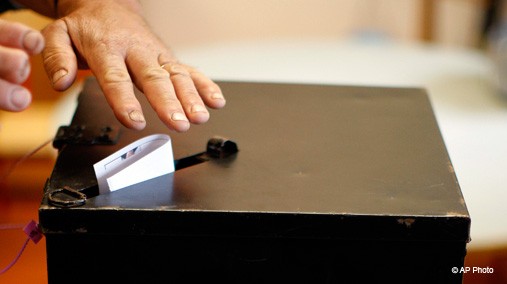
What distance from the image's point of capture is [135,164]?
818 mm

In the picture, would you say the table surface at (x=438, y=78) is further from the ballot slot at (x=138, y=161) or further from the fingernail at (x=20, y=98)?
the fingernail at (x=20, y=98)

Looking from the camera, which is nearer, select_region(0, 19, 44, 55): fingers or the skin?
select_region(0, 19, 44, 55): fingers

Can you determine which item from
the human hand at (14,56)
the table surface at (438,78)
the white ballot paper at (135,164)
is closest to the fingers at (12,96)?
the human hand at (14,56)

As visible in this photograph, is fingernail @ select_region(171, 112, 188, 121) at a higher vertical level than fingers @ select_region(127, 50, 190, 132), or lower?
lower

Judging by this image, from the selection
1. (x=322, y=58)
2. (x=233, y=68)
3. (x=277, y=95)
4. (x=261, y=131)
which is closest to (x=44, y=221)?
(x=261, y=131)

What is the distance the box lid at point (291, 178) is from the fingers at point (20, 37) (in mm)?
149

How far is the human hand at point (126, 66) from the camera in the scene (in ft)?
2.71

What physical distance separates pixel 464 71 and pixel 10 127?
47.2 inches

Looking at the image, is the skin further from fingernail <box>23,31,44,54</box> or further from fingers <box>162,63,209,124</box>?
fingernail <box>23,31,44,54</box>

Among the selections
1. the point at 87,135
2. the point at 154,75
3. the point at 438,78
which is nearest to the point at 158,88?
the point at 154,75

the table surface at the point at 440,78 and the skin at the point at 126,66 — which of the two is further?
the table surface at the point at 440,78

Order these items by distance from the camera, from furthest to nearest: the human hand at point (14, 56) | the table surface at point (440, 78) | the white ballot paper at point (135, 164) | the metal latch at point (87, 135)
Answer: the table surface at point (440, 78) → the metal latch at point (87, 135) → the white ballot paper at point (135, 164) → the human hand at point (14, 56)

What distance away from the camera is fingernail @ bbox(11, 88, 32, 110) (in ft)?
2.33

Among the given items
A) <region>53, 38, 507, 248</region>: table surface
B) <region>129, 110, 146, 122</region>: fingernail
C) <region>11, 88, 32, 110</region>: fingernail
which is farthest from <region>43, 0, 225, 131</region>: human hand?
<region>53, 38, 507, 248</region>: table surface
